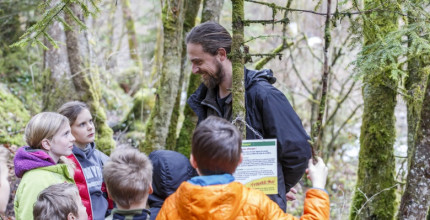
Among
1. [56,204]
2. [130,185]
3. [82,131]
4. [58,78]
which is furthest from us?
[58,78]

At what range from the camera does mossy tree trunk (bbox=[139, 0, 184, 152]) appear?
17.4 feet

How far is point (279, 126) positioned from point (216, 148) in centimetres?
70

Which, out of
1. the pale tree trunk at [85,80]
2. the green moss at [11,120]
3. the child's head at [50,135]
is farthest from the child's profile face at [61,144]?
the green moss at [11,120]

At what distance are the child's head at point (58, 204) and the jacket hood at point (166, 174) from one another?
0.54 m

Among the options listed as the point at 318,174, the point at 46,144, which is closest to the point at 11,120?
the point at 46,144

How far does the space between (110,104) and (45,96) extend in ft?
11.0

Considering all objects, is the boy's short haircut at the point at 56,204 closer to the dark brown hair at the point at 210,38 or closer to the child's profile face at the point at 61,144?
the child's profile face at the point at 61,144

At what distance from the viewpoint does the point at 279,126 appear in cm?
279

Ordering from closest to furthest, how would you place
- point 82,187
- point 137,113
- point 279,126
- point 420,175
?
point 279,126, point 420,175, point 82,187, point 137,113

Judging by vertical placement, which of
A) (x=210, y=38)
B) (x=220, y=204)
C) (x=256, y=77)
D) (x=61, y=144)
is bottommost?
(x=220, y=204)

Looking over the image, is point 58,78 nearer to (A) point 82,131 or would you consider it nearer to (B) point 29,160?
(A) point 82,131

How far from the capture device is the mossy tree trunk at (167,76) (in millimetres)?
5293

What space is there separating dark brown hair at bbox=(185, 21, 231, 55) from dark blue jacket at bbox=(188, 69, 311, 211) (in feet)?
0.97

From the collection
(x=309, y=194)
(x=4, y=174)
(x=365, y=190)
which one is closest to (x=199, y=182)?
(x=309, y=194)
